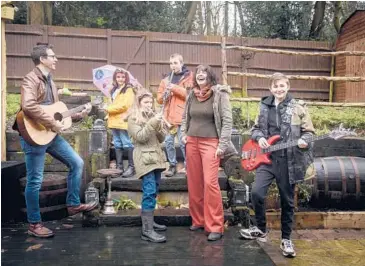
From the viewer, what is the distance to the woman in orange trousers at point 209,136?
14.2 feet

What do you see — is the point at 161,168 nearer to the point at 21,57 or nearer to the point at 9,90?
the point at 9,90

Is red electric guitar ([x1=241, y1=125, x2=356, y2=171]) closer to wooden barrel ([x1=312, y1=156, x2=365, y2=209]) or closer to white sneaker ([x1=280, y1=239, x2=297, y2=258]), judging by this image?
white sneaker ([x1=280, y1=239, x2=297, y2=258])

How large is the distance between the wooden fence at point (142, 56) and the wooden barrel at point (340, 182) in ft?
23.5

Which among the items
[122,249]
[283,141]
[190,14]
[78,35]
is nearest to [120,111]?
[122,249]

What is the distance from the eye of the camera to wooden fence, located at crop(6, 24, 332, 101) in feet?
39.8

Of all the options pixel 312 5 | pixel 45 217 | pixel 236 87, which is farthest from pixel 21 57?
pixel 312 5

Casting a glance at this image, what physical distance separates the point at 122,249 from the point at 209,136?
4.94ft

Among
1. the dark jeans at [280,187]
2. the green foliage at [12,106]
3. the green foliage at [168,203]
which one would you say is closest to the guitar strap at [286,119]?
the dark jeans at [280,187]

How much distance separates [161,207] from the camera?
528 centimetres

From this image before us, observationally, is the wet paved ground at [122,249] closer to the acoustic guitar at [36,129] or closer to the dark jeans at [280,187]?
the dark jeans at [280,187]

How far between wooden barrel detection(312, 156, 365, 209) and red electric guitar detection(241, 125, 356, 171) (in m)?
2.07

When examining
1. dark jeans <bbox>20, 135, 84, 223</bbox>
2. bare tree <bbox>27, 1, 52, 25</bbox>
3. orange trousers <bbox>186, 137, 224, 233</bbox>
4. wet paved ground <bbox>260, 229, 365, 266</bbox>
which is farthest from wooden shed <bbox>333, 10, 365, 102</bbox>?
bare tree <bbox>27, 1, 52, 25</bbox>

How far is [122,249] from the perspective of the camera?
400 cm

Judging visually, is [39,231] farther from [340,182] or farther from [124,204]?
[340,182]
